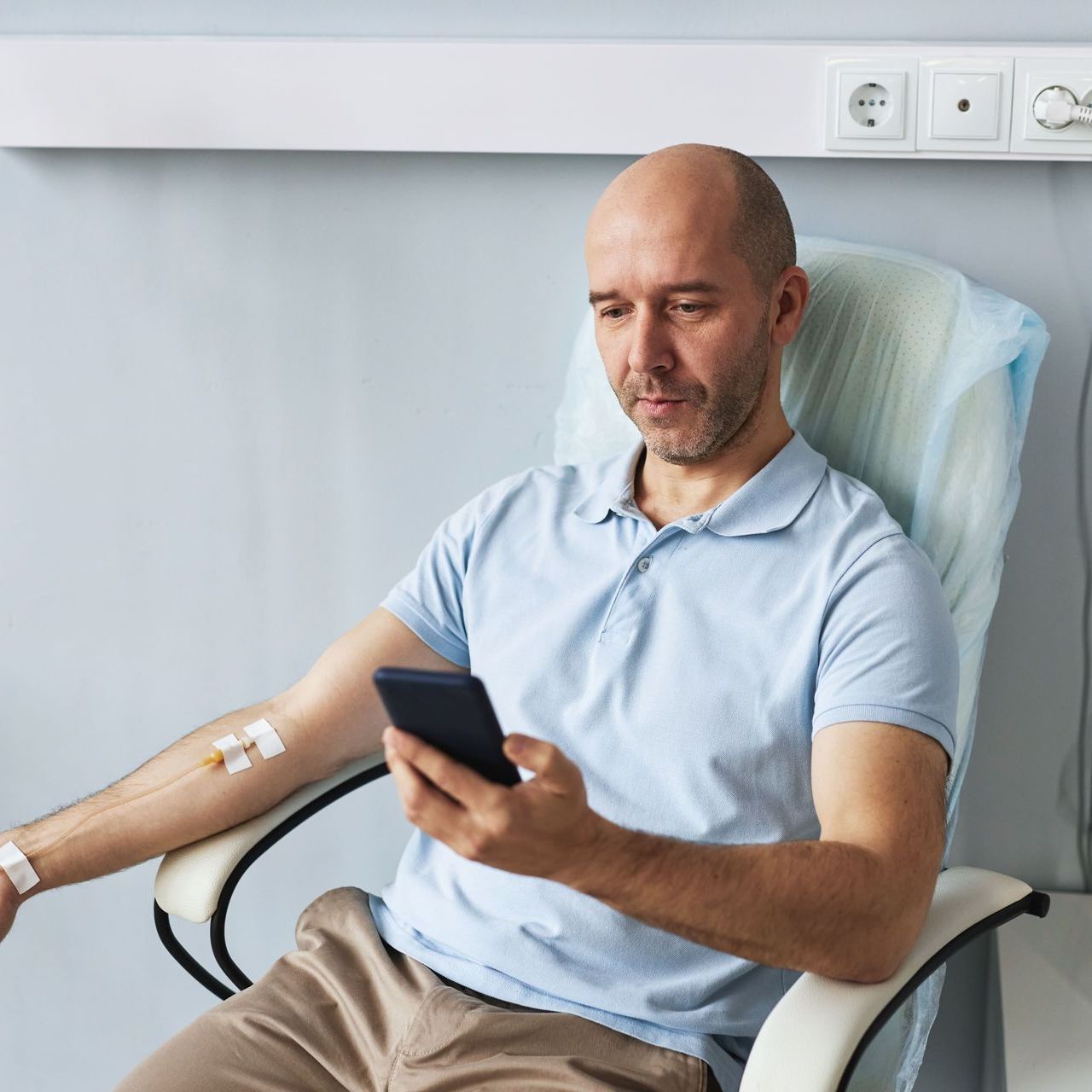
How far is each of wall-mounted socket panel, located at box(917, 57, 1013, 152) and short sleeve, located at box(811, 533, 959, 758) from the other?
56cm

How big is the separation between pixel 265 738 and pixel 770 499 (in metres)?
0.60

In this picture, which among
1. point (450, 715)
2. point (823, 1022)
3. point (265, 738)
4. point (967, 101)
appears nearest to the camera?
point (450, 715)

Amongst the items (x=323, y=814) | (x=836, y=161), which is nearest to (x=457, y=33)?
(x=836, y=161)

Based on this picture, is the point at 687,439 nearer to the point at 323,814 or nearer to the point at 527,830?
the point at 527,830

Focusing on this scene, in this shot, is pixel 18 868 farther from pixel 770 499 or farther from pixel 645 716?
pixel 770 499

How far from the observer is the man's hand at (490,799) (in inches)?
35.0

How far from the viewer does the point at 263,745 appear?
1388 mm

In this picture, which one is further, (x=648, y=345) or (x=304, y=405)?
(x=304, y=405)

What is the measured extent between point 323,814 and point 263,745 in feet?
1.62

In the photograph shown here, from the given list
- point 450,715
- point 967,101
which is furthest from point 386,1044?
point 967,101

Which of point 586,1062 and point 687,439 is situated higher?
point 687,439

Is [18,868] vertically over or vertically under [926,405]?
under

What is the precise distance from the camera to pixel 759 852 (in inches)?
40.8

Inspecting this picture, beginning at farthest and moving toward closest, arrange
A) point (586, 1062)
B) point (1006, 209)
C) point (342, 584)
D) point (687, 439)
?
point (342, 584) < point (1006, 209) < point (687, 439) < point (586, 1062)
